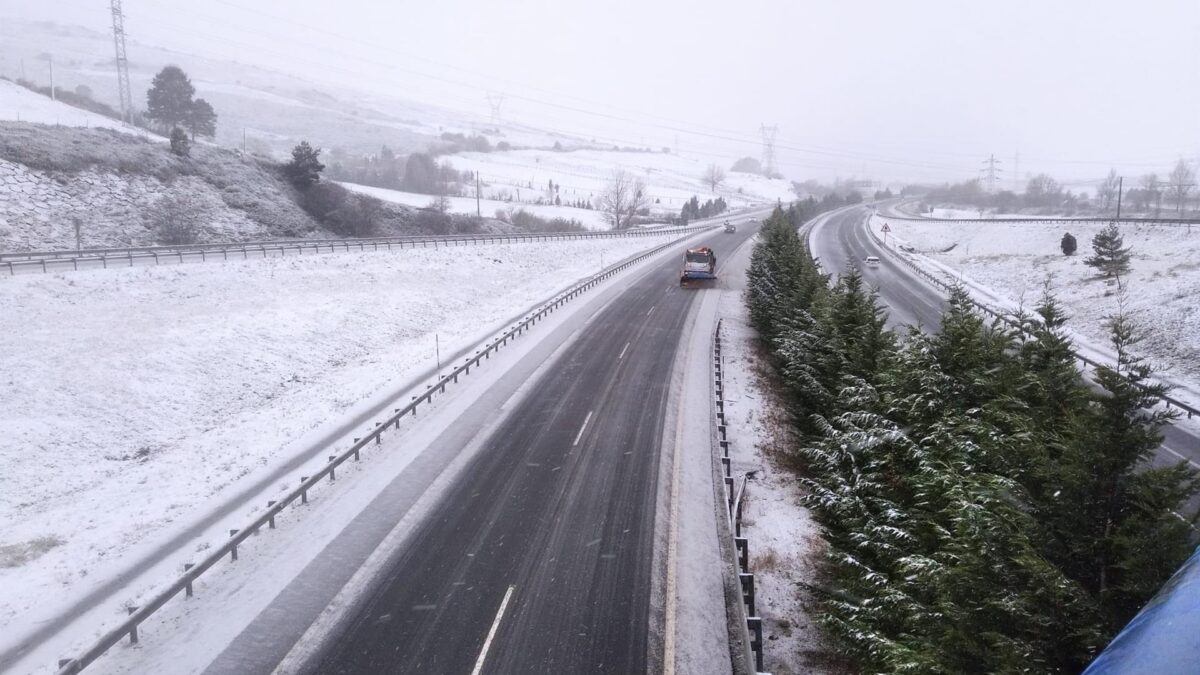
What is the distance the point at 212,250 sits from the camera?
41.1 m

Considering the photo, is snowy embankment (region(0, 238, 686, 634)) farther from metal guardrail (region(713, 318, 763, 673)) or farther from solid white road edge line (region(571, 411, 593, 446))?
metal guardrail (region(713, 318, 763, 673))

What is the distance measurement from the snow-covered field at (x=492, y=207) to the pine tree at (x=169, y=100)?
23186mm

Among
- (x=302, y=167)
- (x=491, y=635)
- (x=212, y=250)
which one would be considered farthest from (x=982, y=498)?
(x=302, y=167)

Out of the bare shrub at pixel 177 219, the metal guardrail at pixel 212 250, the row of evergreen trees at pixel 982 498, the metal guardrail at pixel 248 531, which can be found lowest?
the metal guardrail at pixel 248 531

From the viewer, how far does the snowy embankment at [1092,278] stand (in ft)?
94.7

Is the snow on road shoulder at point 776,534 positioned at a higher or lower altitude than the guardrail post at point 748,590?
lower

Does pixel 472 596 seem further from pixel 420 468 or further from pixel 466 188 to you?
pixel 466 188

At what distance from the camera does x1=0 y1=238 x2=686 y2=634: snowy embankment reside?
15.0 metres

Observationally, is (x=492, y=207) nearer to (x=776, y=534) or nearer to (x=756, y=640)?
(x=776, y=534)

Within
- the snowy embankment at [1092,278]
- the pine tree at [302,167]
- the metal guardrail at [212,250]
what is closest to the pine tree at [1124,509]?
the snowy embankment at [1092,278]

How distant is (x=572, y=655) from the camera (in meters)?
9.67

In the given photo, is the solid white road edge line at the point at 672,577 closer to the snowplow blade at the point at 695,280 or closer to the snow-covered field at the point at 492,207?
the snowplow blade at the point at 695,280

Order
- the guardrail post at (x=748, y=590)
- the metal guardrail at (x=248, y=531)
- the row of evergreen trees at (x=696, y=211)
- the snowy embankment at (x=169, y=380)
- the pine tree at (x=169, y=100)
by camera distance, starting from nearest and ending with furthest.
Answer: the metal guardrail at (x=248, y=531) < the guardrail post at (x=748, y=590) < the snowy embankment at (x=169, y=380) < the pine tree at (x=169, y=100) < the row of evergreen trees at (x=696, y=211)

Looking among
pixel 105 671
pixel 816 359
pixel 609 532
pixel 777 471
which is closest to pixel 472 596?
pixel 609 532
